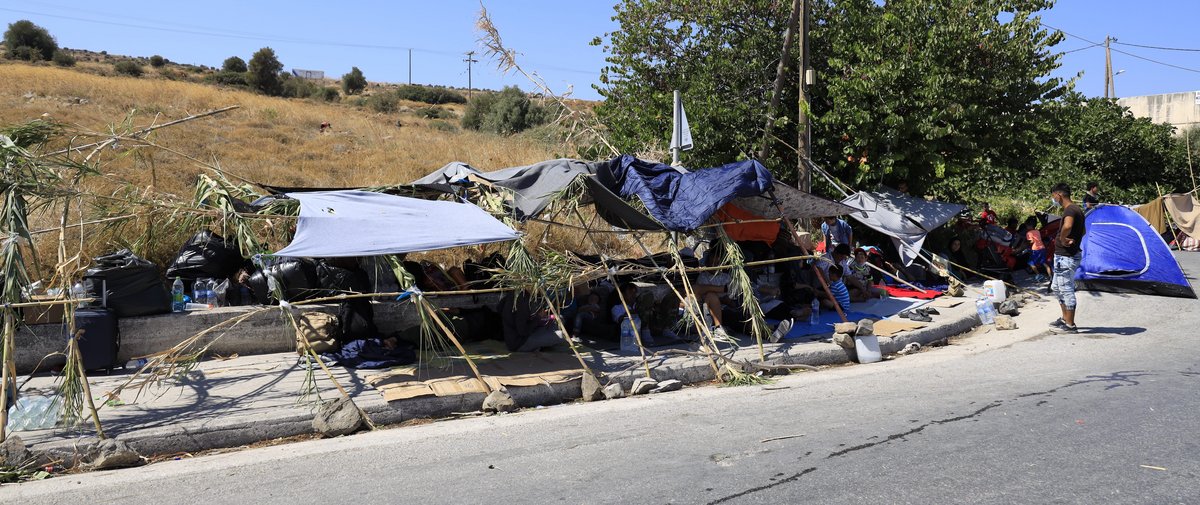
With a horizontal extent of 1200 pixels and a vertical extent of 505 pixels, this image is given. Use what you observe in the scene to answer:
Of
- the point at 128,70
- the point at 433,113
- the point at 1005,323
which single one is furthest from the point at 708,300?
the point at 128,70

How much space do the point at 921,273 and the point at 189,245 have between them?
36.9ft

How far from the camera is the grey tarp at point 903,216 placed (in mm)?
13242

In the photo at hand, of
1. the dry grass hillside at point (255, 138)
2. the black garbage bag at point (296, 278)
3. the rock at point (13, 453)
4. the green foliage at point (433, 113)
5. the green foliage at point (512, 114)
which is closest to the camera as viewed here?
the rock at point (13, 453)

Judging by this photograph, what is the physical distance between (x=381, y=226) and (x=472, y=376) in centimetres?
164

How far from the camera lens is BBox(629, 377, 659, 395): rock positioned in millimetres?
7637

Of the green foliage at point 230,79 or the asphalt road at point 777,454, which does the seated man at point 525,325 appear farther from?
the green foliage at point 230,79

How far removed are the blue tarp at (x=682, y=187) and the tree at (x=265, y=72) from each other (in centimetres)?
3774

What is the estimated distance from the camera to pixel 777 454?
5285mm

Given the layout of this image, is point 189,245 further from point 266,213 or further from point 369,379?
point 369,379

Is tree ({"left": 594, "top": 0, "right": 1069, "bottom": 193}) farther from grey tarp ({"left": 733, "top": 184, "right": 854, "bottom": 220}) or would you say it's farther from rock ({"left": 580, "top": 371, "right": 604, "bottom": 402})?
rock ({"left": 580, "top": 371, "right": 604, "bottom": 402})

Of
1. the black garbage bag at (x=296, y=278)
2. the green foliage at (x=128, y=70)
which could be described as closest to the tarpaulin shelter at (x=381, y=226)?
the black garbage bag at (x=296, y=278)

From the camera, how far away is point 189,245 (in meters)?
9.34

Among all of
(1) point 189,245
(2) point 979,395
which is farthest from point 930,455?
(1) point 189,245

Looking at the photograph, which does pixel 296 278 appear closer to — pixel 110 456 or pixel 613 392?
pixel 110 456
